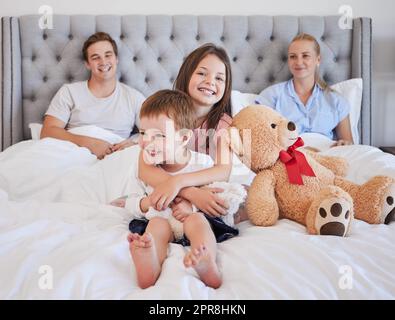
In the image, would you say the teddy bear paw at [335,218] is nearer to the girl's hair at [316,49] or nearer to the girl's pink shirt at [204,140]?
the girl's pink shirt at [204,140]

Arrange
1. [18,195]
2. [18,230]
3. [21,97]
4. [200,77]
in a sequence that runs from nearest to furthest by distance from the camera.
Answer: [18,230] → [200,77] → [18,195] → [21,97]

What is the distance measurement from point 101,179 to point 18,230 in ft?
1.55

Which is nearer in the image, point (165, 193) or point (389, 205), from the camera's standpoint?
point (165, 193)

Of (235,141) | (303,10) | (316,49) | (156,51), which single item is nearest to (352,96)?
(316,49)

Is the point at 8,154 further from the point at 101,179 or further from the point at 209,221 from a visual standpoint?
the point at 209,221

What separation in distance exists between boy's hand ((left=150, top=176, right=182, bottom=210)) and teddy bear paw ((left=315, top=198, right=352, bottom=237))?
374 mm

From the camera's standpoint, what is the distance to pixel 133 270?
1016 millimetres

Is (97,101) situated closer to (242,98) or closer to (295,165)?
(242,98)

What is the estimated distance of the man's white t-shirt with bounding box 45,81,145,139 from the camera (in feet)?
7.45

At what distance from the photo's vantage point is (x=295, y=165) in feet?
4.33

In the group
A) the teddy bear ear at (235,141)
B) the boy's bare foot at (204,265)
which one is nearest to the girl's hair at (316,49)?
the teddy bear ear at (235,141)

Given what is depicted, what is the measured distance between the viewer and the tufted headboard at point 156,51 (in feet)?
7.90

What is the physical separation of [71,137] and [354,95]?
4.70 feet
